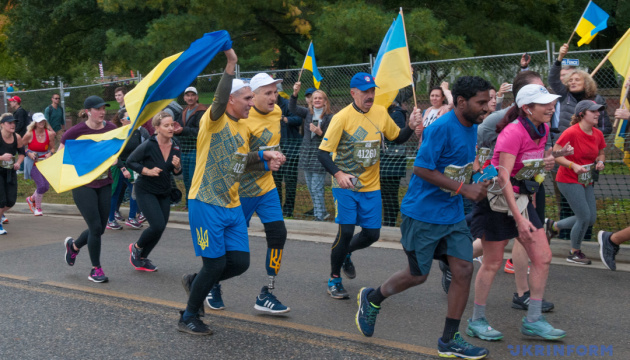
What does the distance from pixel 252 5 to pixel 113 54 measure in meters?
4.95

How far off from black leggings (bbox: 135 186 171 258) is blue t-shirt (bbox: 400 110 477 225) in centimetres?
350

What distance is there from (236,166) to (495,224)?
2058mm

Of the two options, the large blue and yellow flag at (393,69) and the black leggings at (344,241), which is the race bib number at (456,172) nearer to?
the black leggings at (344,241)

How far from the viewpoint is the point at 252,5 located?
18141 millimetres

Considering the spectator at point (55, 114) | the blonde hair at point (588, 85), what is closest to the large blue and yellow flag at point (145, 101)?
the blonde hair at point (588, 85)

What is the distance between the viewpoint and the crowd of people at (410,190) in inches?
184

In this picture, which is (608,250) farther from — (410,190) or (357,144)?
(410,190)

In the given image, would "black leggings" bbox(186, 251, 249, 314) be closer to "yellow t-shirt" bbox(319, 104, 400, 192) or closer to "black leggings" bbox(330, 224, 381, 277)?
"black leggings" bbox(330, 224, 381, 277)

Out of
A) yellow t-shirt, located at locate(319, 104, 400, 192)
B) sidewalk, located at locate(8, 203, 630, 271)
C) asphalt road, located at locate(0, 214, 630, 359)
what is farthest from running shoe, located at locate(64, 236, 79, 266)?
yellow t-shirt, located at locate(319, 104, 400, 192)

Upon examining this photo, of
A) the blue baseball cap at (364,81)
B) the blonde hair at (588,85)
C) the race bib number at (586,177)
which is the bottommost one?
the race bib number at (586,177)

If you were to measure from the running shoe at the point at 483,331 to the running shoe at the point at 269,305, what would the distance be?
161cm

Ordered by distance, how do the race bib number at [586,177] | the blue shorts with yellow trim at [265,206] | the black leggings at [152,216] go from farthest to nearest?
1. the black leggings at [152,216]
2. the race bib number at [586,177]
3. the blue shorts with yellow trim at [265,206]

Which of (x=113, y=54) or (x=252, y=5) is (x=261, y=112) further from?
(x=113, y=54)

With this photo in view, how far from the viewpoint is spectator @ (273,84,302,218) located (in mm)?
10617
